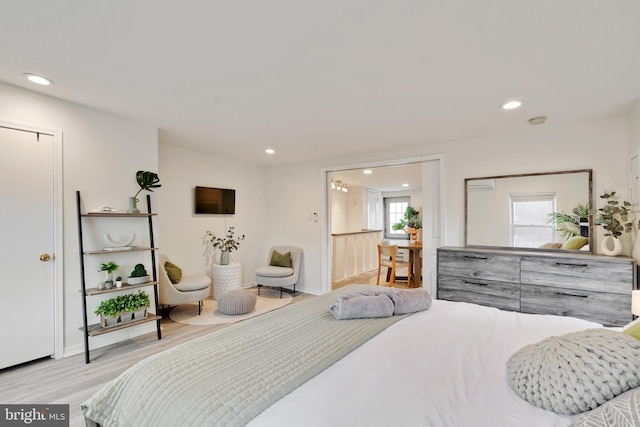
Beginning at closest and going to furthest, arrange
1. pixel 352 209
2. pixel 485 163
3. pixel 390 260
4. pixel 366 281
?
pixel 485 163
pixel 390 260
pixel 366 281
pixel 352 209

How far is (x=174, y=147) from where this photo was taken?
14.7ft

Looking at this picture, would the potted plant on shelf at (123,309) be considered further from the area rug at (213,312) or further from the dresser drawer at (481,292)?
the dresser drawer at (481,292)

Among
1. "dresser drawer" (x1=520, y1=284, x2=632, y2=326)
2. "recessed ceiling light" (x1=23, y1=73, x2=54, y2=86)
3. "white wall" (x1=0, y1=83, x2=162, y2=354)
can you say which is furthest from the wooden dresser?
"recessed ceiling light" (x1=23, y1=73, x2=54, y2=86)

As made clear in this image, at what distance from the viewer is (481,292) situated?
3.38m

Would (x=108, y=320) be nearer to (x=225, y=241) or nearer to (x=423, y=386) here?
(x=225, y=241)

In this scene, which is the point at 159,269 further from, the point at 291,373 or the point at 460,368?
the point at 460,368

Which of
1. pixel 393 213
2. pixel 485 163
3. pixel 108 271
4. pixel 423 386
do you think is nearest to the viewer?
pixel 423 386

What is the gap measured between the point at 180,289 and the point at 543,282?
4163 mm

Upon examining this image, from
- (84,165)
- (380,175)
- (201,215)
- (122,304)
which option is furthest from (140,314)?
(380,175)

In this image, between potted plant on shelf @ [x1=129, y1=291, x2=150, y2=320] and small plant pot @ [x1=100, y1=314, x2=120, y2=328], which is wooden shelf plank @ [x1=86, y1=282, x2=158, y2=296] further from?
small plant pot @ [x1=100, y1=314, x2=120, y2=328]

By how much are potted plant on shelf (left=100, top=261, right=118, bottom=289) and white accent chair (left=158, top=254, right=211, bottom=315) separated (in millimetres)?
755

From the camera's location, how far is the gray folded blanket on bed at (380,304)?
A: 1932 mm

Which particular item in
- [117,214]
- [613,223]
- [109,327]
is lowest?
[109,327]

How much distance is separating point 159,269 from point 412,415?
3605 mm
